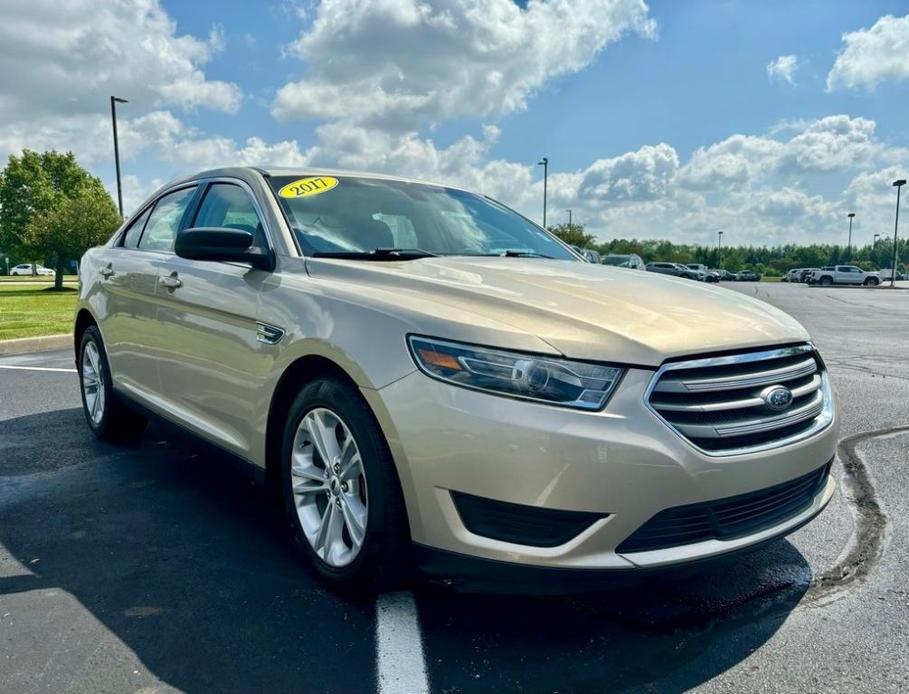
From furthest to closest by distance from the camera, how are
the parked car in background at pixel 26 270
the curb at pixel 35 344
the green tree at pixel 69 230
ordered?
the parked car in background at pixel 26 270
the green tree at pixel 69 230
the curb at pixel 35 344

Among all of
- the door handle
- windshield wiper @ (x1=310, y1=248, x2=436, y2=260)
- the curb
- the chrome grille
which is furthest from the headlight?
the curb

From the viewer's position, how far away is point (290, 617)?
2.50m

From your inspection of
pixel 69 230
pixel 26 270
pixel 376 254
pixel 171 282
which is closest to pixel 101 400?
pixel 171 282

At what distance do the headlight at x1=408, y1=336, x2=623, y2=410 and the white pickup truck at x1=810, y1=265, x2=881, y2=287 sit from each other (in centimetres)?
5808

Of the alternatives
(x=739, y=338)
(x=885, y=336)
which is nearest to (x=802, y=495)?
(x=739, y=338)

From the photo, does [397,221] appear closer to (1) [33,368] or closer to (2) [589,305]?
(2) [589,305]

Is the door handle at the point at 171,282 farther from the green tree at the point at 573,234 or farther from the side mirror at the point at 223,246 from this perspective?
the green tree at the point at 573,234

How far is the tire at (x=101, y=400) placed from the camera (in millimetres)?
4652

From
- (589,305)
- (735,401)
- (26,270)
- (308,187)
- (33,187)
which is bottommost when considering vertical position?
(26,270)

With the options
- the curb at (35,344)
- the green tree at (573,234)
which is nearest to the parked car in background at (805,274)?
the green tree at (573,234)

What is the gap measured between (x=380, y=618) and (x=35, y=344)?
9544mm

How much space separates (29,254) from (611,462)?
109ft

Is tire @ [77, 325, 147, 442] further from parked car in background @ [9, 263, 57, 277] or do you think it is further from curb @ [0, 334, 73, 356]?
parked car in background @ [9, 263, 57, 277]

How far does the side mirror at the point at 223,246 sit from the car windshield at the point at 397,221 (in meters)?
0.19
